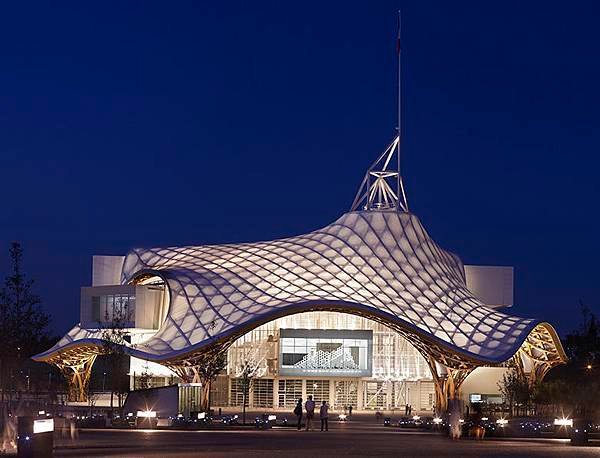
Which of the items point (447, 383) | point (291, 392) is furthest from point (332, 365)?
point (447, 383)

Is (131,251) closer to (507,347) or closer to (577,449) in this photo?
(507,347)

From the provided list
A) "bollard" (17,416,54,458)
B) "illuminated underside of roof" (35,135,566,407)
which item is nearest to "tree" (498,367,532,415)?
"illuminated underside of roof" (35,135,566,407)

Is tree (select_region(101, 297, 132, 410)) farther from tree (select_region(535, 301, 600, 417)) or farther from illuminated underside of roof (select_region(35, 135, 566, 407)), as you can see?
tree (select_region(535, 301, 600, 417))

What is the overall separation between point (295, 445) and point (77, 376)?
164ft

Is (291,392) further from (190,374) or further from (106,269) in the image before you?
(190,374)

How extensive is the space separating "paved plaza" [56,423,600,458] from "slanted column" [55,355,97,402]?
3754 cm

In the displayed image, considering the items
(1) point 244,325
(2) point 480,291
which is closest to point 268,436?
(1) point 244,325

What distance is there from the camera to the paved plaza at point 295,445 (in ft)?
110

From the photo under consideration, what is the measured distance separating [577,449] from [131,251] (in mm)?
54345

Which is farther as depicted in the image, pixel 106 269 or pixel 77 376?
pixel 106 269

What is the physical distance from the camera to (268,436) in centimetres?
4534

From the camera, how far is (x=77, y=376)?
85.6m

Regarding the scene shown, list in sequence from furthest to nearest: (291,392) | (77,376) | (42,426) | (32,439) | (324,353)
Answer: (291,392), (324,353), (77,376), (42,426), (32,439)

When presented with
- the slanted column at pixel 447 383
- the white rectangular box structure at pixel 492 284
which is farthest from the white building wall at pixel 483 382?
the slanted column at pixel 447 383
